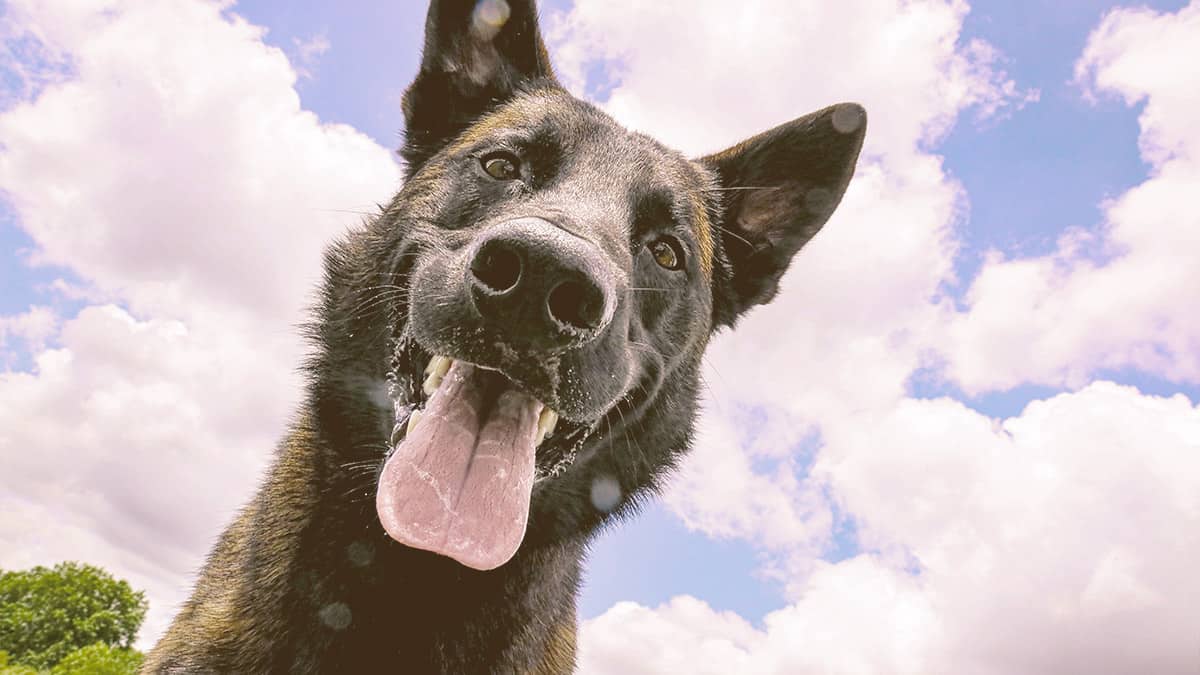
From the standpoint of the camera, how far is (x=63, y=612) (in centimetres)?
4188

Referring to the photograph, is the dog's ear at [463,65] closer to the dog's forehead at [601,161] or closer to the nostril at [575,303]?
the dog's forehead at [601,161]

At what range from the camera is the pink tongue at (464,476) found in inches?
125

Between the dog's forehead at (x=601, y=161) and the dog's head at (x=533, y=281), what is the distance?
16 millimetres

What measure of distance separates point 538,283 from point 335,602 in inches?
69.6

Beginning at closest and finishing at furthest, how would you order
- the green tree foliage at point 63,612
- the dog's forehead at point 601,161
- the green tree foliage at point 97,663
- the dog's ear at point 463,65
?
the dog's forehead at point 601,161, the dog's ear at point 463,65, the green tree foliage at point 97,663, the green tree foliage at point 63,612

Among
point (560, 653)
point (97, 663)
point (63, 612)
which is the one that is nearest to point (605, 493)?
point (560, 653)

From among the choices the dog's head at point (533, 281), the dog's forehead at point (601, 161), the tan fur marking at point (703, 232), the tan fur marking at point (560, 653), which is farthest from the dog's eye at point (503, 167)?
the tan fur marking at point (560, 653)

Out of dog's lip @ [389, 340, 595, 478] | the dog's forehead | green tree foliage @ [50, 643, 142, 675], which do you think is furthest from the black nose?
green tree foliage @ [50, 643, 142, 675]

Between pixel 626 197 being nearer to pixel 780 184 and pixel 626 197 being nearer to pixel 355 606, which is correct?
pixel 780 184

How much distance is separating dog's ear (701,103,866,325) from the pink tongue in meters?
2.40

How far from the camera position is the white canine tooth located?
358 centimetres

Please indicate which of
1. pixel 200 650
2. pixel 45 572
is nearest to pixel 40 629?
pixel 45 572

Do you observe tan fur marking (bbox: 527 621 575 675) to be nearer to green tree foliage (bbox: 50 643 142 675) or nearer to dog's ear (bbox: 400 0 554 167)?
dog's ear (bbox: 400 0 554 167)

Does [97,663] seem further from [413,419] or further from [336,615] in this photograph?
[413,419]
